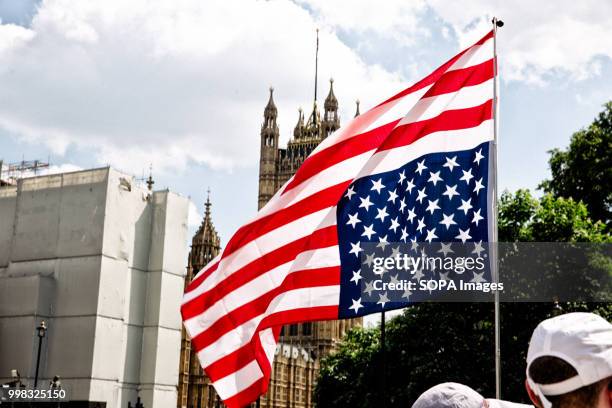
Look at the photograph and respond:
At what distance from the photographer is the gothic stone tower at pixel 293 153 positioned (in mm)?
94938

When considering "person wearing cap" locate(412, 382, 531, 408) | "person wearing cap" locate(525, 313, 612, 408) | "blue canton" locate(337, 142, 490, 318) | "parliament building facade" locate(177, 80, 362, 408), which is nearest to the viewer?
"person wearing cap" locate(525, 313, 612, 408)

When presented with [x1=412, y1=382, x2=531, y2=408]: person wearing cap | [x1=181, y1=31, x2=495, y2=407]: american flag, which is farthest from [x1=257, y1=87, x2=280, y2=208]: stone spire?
[x1=412, y1=382, x2=531, y2=408]: person wearing cap

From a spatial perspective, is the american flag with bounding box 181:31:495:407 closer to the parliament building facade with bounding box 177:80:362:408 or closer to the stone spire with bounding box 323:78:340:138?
the parliament building facade with bounding box 177:80:362:408

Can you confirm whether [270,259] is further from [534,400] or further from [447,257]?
[534,400]

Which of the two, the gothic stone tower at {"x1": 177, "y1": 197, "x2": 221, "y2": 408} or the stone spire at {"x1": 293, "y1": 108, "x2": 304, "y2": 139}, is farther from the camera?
the stone spire at {"x1": 293, "y1": 108, "x2": 304, "y2": 139}

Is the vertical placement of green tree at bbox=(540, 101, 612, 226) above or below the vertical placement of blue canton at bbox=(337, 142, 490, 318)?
above

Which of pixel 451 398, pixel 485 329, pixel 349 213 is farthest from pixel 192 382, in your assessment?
pixel 451 398

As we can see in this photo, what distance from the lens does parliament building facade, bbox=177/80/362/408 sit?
7362cm

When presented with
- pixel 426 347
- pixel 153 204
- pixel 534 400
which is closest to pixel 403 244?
pixel 534 400

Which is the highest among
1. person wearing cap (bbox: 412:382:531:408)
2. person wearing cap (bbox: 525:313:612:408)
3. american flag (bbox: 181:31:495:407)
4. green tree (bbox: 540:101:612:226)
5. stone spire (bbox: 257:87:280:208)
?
stone spire (bbox: 257:87:280:208)

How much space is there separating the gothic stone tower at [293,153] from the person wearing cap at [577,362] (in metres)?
93.1

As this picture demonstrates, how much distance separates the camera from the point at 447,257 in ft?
25.8

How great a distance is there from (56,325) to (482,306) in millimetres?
18425

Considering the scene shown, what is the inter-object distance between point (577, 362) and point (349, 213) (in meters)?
5.82
